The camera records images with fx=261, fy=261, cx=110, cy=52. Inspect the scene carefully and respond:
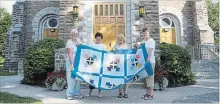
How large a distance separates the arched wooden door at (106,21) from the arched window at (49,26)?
730 cm

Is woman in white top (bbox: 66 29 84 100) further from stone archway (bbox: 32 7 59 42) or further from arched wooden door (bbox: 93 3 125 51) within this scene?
stone archway (bbox: 32 7 59 42)

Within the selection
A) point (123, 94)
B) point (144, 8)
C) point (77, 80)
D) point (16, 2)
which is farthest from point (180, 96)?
point (16, 2)

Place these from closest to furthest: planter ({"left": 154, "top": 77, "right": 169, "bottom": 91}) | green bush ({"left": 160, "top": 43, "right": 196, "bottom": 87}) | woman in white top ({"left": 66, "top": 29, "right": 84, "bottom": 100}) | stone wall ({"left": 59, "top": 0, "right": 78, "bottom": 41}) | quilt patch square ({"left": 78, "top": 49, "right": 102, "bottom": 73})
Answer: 1. woman in white top ({"left": 66, "top": 29, "right": 84, "bottom": 100})
2. quilt patch square ({"left": 78, "top": 49, "right": 102, "bottom": 73})
3. planter ({"left": 154, "top": 77, "right": 169, "bottom": 91})
4. green bush ({"left": 160, "top": 43, "right": 196, "bottom": 87})
5. stone wall ({"left": 59, "top": 0, "right": 78, "bottom": 41})

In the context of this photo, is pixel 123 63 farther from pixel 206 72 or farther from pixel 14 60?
pixel 14 60

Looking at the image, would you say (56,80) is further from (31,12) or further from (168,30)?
(168,30)

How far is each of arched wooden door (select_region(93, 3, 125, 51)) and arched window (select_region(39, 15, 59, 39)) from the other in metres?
7.30

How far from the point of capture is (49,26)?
18.3 metres

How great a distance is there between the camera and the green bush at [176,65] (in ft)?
29.2

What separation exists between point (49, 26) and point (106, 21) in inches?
310

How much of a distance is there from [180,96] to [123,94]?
148cm

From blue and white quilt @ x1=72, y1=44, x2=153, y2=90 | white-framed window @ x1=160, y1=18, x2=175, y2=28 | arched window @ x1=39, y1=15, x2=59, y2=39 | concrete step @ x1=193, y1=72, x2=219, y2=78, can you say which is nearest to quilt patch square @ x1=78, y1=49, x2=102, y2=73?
blue and white quilt @ x1=72, y1=44, x2=153, y2=90

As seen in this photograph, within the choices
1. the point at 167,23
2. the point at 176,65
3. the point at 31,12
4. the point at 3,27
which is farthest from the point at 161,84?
the point at 3,27

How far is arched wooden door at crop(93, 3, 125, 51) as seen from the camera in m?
11.5

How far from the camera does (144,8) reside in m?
10.7
